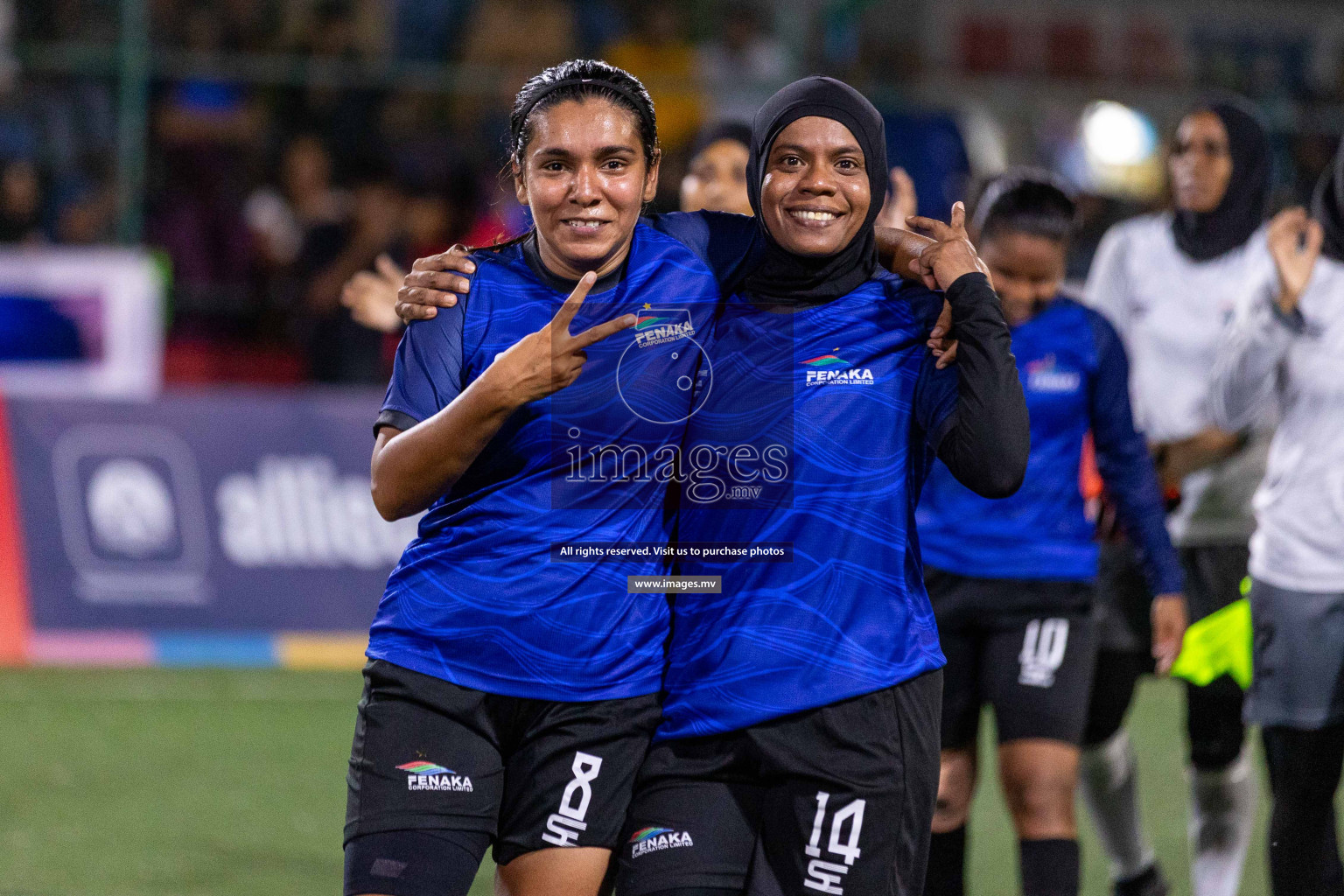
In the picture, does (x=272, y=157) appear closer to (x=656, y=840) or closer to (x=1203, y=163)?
(x=1203, y=163)

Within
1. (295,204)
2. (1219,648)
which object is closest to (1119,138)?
(295,204)

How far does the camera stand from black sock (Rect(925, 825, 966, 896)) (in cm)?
473

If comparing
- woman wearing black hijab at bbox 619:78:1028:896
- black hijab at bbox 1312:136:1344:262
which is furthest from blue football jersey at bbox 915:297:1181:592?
woman wearing black hijab at bbox 619:78:1028:896

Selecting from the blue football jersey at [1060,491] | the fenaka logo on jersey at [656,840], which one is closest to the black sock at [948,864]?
the blue football jersey at [1060,491]

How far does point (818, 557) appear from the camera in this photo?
3107mm

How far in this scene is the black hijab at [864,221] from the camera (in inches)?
129

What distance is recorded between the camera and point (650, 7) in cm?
1246

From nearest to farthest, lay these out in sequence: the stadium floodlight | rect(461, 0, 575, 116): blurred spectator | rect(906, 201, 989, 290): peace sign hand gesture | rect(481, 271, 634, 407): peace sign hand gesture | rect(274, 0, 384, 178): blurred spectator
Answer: rect(481, 271, 634, 407): peace sign hand gesture, rect(906, 201, 989, 290): peace sign hand gesture, rect(274, 0, 384, 178): blurred spectator, rect(461, 0, 575, 116): blurred spectator, the stadium floodlight

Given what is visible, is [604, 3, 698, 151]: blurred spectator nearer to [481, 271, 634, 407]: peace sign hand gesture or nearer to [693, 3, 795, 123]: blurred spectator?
[693, 3, 795, 123]: blurred spectator

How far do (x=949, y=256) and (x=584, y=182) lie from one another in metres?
0.75

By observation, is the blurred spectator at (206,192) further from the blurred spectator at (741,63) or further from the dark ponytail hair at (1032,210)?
the dark ponytail hair at (1032,210)

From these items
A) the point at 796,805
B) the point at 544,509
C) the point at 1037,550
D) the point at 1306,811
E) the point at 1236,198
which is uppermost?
the point at 1236,198

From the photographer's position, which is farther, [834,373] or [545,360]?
[834,373]

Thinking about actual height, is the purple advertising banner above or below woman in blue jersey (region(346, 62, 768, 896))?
below
